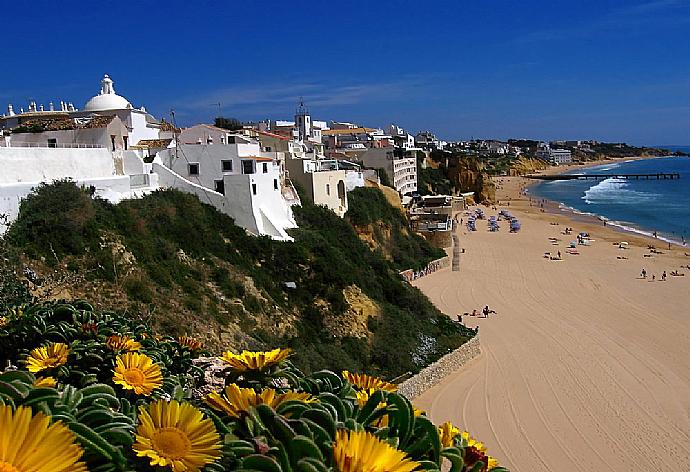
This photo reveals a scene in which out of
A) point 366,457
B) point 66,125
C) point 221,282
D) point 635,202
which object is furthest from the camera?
point 635,202

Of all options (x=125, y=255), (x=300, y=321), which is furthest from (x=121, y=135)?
(x=300, y=321)

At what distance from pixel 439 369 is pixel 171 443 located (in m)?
16.6

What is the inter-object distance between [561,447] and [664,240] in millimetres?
41171

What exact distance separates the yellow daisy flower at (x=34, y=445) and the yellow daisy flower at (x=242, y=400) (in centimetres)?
83

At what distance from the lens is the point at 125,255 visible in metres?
15.1

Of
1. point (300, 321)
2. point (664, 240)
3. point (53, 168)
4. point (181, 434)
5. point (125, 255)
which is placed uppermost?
point (53, 168)

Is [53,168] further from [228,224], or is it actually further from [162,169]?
[228,224]

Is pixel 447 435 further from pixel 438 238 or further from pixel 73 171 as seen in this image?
pixel 438 238

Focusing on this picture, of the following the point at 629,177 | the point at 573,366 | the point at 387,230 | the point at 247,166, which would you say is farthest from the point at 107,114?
the point at 629,177

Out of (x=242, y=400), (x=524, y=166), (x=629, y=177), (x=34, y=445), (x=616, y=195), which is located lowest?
(x=616, y=195)

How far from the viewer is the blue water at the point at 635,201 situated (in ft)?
187

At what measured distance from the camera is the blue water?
57062 millimetres

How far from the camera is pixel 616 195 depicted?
89062 mm

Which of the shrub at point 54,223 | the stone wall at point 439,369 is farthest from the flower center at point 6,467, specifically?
the stone wall at point 439,369
